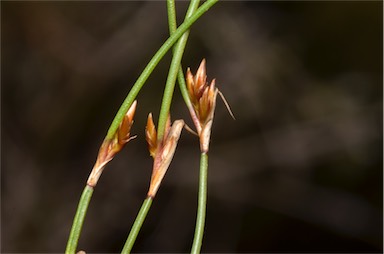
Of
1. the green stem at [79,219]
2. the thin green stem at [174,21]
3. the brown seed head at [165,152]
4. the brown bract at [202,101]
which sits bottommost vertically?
the green stem at [79,219]

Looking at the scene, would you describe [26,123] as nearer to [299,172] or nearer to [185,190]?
[185,190]

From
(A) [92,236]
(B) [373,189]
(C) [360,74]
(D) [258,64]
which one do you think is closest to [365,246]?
(B) [373,189]

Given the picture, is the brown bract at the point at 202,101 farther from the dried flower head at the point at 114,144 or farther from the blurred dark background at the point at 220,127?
the blurred dark background at the point at 220,127

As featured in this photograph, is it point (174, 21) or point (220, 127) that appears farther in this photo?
point (220, 127)

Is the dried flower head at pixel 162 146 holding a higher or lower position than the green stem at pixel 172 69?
lower

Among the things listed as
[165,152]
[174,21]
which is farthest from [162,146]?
[174,21]

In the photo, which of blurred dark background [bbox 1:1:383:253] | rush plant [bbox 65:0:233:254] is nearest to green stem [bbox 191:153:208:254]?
rush plant [bbox 65:0:233:254]

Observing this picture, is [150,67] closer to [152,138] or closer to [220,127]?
[152,138]

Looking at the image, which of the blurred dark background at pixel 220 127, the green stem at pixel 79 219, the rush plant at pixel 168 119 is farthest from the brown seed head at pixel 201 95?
the blurred dark background at pixel 220 127
